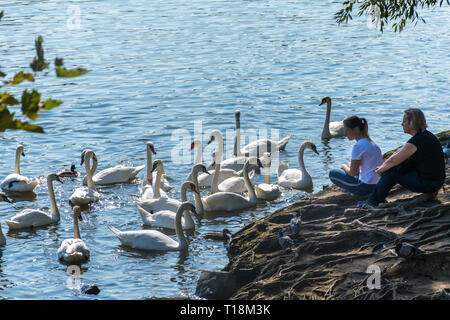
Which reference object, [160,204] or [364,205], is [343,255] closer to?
[364,205]

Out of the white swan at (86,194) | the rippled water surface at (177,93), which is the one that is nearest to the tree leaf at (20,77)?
the rippled water surface at (177,93)

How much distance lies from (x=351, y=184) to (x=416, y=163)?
55.1 inches

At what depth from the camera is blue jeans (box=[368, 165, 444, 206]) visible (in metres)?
10.4

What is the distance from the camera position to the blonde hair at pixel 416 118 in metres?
10.2

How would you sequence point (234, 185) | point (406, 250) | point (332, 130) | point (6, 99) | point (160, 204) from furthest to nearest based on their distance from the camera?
point (332, 130)
point (234, 185)
point (160, 204)
point (406, 250)
point (6, 99)

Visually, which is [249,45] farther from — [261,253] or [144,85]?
[261,253]

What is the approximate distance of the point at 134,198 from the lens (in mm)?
15562

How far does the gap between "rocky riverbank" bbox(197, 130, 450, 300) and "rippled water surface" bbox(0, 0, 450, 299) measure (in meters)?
0.97

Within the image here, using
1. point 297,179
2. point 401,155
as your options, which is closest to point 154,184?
point 297,179

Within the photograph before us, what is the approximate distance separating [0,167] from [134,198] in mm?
4326

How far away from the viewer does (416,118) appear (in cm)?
1020

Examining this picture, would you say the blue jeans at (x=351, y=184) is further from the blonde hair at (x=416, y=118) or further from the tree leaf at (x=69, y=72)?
the tree leaf at (x=69, y=72)

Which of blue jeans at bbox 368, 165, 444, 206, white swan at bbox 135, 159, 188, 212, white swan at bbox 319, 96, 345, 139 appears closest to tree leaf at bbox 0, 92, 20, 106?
blue jeans at bbox 368, 165, 444, 206
